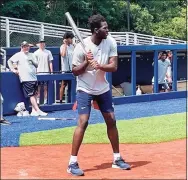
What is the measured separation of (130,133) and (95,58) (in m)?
3.77

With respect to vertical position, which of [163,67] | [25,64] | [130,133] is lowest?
[130,133]

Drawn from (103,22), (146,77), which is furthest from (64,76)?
(103,22)

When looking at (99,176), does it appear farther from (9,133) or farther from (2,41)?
(2,41)

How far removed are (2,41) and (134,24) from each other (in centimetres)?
2195

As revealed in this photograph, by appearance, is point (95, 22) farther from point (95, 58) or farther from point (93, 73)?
point (93, 73)

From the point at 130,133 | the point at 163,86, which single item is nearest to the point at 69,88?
the point at 163,86

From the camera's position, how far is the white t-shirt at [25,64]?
1280cm

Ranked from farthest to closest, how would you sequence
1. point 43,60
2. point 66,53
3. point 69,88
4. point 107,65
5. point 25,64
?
point 69,88 < point 66,53 < point 43,60 < point 25,64 < point 107,65

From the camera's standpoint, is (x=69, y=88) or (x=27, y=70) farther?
(x=69, y=88)

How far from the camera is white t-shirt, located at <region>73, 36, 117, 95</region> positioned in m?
6.54

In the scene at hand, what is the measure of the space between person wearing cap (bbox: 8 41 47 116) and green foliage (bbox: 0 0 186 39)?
21.8 m

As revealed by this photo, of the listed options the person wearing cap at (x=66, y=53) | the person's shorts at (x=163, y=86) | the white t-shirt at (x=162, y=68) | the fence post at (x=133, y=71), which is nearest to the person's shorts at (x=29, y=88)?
the person wearing cap at (x=66, y=53)

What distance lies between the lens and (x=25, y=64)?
1285cm

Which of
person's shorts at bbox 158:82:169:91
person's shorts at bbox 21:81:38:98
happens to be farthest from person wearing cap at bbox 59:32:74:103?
person's shorts at bbox 158:82:169:91
